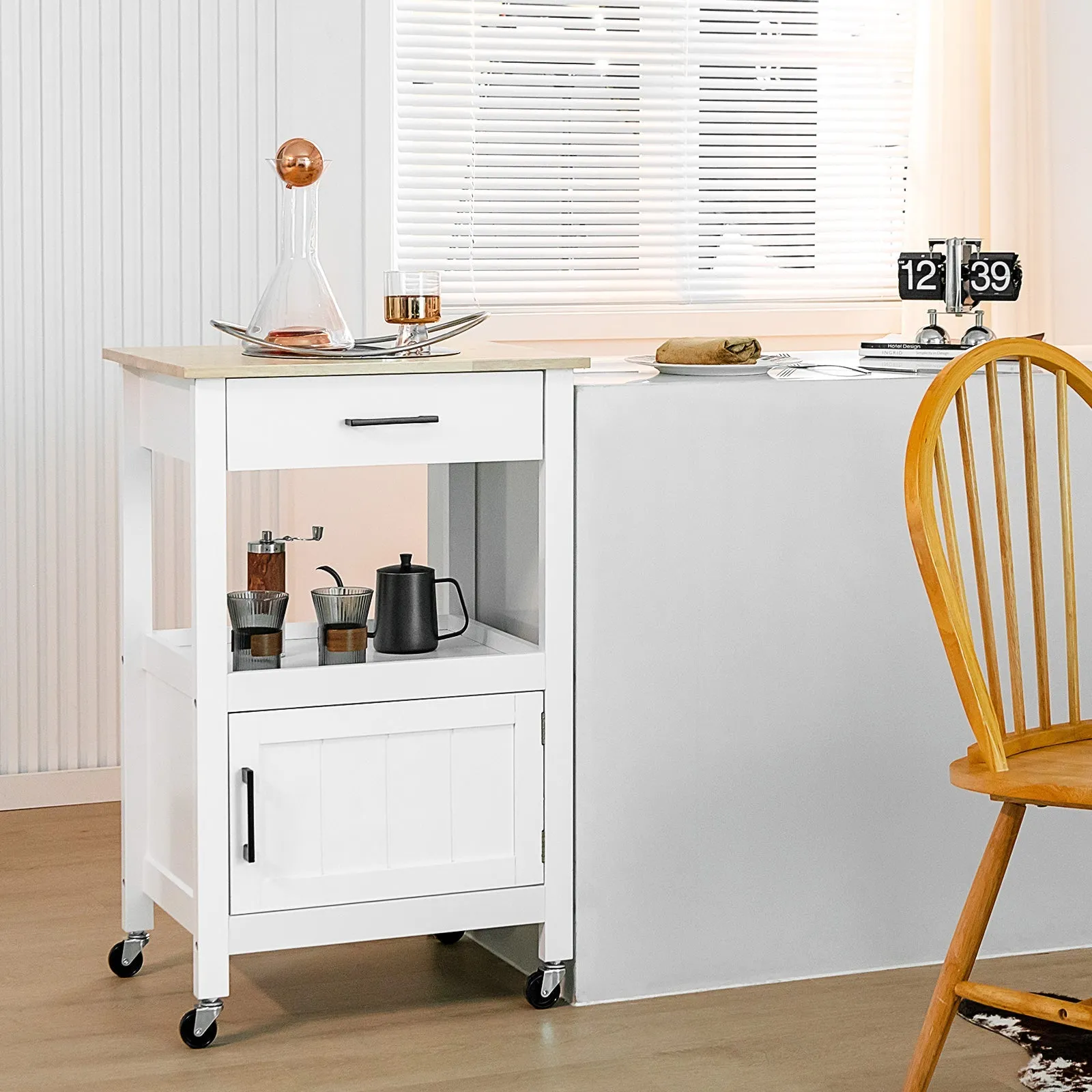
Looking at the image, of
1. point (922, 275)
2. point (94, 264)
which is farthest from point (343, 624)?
point (94, 264)

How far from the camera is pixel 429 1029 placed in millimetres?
2213

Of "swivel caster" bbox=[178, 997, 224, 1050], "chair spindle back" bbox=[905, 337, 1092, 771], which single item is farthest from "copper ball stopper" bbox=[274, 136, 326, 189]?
"swivel caster" bbox=[178, 997, 224, 1050]

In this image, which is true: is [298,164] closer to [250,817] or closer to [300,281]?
[300,281]

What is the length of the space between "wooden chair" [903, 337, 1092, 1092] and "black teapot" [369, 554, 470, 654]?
0.71 m

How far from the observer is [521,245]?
3.90 metres

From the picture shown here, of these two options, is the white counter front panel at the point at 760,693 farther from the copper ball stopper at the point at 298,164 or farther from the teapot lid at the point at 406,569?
the copper ball stopper at the point at 298,164

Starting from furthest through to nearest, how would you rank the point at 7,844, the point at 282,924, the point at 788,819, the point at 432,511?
the point at 7,844 → the point at 432,511 → the point at 788,819 → the point at 282,924

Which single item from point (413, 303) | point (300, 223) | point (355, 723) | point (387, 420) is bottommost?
point (355, 723)

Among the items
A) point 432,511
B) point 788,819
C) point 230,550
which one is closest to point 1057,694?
point 788,819

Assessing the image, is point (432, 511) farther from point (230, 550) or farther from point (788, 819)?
point (230, 550)

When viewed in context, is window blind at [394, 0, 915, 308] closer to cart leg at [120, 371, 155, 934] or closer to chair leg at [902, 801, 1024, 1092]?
cart leg at [120, 371, 155, 934]

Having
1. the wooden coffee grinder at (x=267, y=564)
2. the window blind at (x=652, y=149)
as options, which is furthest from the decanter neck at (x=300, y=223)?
the window blind at (x=652, y=149)

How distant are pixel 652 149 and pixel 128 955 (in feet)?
7.63

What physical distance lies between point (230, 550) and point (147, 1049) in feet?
5.09
